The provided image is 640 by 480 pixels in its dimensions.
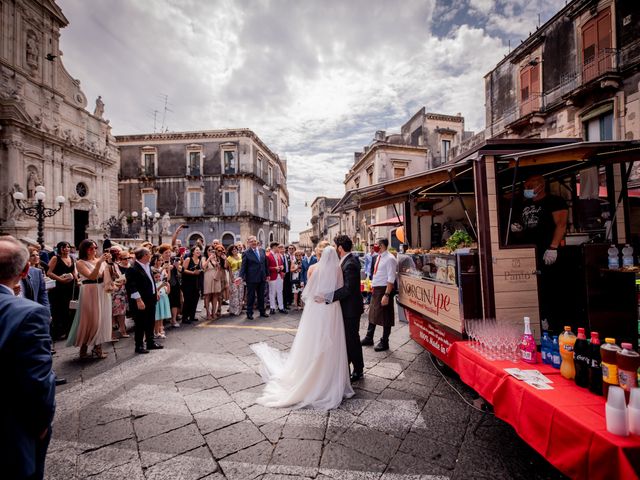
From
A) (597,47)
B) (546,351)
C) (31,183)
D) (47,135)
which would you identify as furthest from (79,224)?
(597,47)

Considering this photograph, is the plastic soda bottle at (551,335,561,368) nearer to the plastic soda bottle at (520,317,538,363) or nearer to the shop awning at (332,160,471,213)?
the plastic soda bottle at (520,317,538,363)

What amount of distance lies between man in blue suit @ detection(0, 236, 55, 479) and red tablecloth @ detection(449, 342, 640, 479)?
257cm

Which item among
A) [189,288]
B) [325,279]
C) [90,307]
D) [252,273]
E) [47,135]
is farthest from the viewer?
[47,135]

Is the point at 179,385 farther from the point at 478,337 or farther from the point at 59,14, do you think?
the point at 59,14

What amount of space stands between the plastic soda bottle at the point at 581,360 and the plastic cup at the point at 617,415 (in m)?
0.50

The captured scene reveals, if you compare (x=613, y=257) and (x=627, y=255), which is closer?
(x=627, y=255)

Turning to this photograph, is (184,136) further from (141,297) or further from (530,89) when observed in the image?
(141,297)

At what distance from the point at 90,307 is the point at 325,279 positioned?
367cm

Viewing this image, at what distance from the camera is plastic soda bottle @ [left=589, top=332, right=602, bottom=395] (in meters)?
1.76

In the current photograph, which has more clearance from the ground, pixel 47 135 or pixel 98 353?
pixel 47 135

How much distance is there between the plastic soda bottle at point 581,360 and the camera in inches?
72.7

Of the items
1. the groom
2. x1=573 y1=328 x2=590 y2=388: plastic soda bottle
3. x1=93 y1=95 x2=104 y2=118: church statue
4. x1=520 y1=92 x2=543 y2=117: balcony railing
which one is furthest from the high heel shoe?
x1=93 y1=95 x2=104 y2=118: church statue

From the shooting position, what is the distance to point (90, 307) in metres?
4.43

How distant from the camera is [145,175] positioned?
1132 inches
